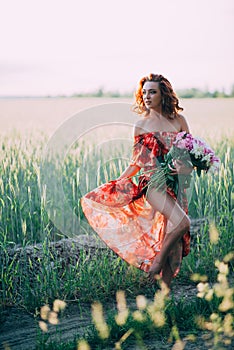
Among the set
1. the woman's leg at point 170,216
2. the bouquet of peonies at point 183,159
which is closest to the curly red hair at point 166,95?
the bouquet of peonies at point 183,159

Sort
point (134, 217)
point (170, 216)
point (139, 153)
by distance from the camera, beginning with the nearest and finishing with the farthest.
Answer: point (170, 216) < point (139, 153) < point (134, 217)

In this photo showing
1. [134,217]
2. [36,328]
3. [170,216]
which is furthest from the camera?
[134,217]

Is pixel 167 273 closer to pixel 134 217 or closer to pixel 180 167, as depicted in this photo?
pixel 134 217

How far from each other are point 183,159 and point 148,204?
0.51m

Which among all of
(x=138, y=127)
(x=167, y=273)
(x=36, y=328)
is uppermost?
(x=138, y=127)

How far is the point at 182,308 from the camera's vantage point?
9.53 feet

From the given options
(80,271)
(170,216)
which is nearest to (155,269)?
(170,216)

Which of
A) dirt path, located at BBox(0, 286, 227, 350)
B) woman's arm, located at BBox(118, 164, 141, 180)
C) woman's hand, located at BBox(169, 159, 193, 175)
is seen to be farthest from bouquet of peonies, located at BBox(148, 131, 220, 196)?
dirt path, located at BBox(0, 286, 227, 350)

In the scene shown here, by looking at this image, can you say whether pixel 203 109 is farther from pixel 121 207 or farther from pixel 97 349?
pixel 97 349

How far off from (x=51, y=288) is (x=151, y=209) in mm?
755

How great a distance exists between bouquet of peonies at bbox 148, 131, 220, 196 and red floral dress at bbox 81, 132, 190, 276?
0.08m

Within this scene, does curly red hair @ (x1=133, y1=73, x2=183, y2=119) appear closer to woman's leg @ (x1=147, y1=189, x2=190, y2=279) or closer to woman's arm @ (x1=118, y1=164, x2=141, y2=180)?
woman's arm @ (x1=118, y1=164, x2=141, y2=180)

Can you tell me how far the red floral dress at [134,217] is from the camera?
314cm

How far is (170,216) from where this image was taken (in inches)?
119
